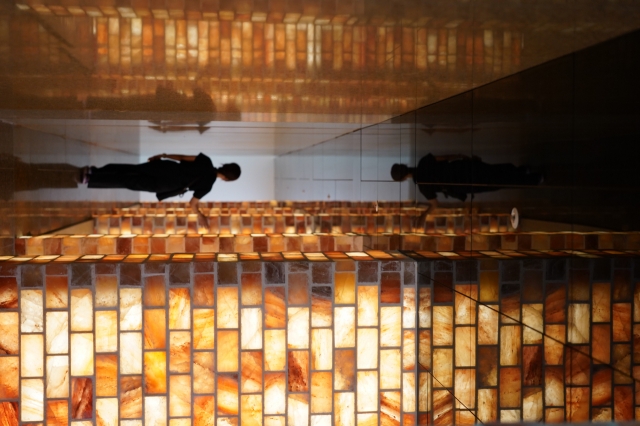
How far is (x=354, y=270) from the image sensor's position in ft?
11.4

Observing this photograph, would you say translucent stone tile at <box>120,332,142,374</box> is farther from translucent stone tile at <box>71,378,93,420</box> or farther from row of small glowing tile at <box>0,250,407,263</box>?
row of small glowing tile at <box>0,250,407,263</box>

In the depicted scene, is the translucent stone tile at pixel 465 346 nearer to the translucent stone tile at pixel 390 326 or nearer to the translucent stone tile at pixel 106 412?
the translucent stone tile at pixel 390 326

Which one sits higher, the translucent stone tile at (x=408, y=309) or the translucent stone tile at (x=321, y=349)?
the translucent stone tile at (x=408, y=309)

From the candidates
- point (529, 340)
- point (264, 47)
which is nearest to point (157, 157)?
point (264, 47)

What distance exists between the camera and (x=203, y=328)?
11.0 ft

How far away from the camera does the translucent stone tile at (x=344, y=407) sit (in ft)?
11.4

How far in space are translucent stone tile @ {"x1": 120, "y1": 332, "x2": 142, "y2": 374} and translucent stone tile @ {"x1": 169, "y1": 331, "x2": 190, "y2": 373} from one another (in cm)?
16

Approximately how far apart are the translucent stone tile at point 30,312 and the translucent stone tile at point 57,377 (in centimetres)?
17

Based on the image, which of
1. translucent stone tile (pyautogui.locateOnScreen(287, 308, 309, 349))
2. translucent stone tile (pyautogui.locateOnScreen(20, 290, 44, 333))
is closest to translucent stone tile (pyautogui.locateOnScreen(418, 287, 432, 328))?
translucent stone tile (pyautogui.locateOnScreen(287, 308, 309, 349))

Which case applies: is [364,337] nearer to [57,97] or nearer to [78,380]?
[78,380]

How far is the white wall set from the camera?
7637mm

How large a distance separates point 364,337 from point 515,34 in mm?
1711

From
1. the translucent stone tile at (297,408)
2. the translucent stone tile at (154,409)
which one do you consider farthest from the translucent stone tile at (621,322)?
the translucent stone tile at (154,409)

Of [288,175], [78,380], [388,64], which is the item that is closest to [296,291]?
[78,380]
